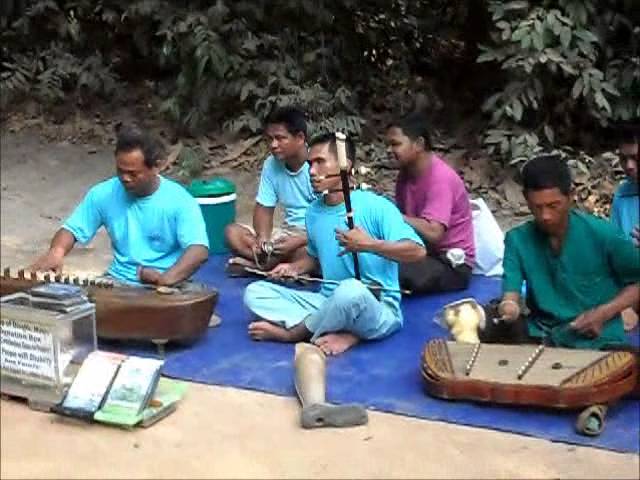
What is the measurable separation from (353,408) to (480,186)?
10.6 ft

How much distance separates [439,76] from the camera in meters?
7.46

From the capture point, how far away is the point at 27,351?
11.8 feet

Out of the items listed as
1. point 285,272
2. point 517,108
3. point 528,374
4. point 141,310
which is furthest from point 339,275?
point 517,108

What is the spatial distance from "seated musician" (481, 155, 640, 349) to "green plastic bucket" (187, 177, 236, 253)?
186 cm

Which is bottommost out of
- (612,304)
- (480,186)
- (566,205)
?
(480,186)

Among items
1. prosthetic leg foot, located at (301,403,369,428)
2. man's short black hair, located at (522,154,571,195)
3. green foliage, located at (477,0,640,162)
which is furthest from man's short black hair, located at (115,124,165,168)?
green foliage, located at (477,0,640,162)

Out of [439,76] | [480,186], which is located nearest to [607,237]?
[480,186]

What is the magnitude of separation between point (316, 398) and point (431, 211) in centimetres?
122

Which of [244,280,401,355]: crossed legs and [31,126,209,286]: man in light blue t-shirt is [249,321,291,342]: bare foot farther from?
[31,126,209,286]: man in light blue t-shirt

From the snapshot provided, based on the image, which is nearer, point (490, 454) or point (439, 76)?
point (490, 454)

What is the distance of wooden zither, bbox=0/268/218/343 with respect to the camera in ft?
12.8

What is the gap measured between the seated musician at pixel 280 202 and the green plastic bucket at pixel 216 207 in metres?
0.23

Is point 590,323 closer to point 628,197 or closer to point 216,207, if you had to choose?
point 628,197

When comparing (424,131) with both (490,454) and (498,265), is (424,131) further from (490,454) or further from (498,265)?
(490,454)
